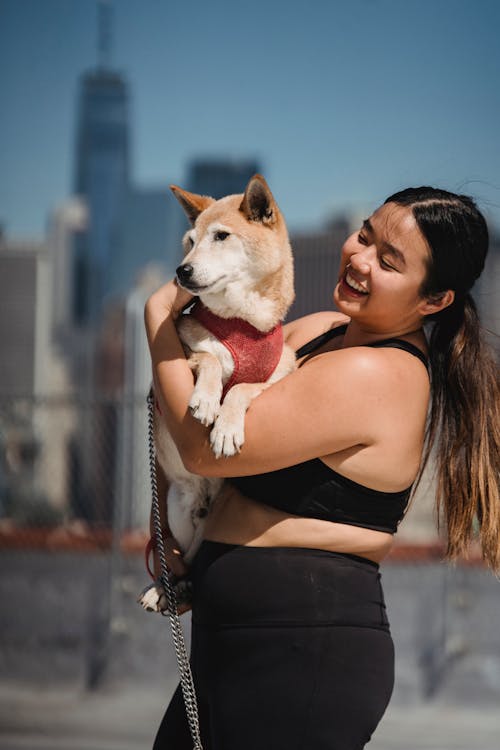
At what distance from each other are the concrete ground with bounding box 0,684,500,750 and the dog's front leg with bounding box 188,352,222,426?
165 inches

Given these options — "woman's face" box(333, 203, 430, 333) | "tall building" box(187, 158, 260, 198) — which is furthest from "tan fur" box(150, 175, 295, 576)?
"tall building" box(187, 158, 260, 198)

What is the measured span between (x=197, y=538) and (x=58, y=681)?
4.36 meters

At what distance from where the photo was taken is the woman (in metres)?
1.80

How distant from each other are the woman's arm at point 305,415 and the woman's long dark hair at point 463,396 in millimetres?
216

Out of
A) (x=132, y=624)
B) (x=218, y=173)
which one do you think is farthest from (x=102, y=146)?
(x=132, y=624)

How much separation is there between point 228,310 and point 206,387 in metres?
0.33

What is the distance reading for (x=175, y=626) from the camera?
206 centimetres

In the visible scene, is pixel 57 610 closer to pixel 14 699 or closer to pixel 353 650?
pixel 14 699

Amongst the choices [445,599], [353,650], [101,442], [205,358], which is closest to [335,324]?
[205,358]

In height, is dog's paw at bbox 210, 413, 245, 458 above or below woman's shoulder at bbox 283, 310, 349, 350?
below

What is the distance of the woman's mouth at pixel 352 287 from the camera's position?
1.93 metres

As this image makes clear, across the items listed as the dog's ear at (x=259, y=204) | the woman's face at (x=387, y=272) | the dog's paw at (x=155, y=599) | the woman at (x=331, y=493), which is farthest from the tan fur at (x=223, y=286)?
the woman's face at (x=387, y=272)

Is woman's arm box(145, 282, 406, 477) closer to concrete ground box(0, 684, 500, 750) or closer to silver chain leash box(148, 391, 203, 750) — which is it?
silver chain leash box(148, 391, 203, 750)

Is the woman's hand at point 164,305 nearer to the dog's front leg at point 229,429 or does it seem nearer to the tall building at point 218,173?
the dog's front leg at point 229,429
